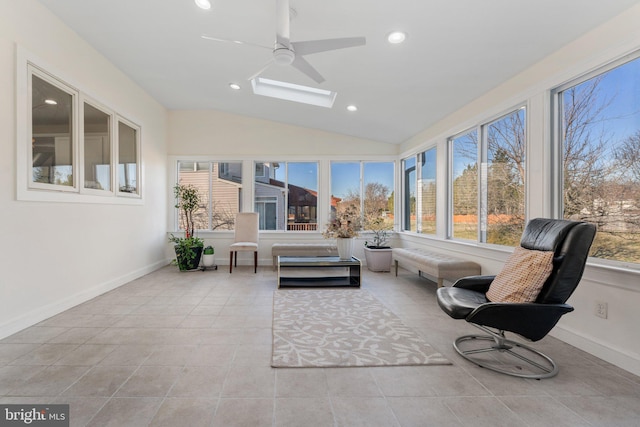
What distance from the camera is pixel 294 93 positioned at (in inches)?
194

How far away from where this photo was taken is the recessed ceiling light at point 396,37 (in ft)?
9.11

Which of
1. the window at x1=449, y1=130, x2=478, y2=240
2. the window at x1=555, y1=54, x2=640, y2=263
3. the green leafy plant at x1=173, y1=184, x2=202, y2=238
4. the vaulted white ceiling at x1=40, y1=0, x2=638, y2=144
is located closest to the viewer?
the window at x1=555, y1=54, x2=640, y2=263

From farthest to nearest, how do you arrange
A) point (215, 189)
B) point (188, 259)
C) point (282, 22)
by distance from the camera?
point (215, 189)
point (188, 259)
point (282, 22)

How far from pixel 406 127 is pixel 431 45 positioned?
2.45 meters

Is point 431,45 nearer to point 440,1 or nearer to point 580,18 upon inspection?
point 440,1

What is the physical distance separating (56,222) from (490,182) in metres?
5.00

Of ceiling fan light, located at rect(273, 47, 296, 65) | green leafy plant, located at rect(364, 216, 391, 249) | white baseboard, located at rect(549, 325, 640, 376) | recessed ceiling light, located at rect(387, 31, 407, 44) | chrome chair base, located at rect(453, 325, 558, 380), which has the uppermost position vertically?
recessed ceiling light, located at rect(387, 31, 407, 44)

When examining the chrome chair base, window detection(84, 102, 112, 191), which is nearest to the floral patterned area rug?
the chrome chair base

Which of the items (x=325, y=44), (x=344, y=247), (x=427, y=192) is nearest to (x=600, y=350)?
(x=344, y=247)

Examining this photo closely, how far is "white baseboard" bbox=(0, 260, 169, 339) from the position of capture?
8.59 ft

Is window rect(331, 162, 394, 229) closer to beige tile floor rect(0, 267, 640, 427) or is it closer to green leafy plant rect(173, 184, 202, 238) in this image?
green leafy plant rect(173, 184, 202, 238)

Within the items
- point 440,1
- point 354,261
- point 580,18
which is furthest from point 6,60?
point 580,18

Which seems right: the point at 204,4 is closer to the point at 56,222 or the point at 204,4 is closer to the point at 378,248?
the point at 56,222

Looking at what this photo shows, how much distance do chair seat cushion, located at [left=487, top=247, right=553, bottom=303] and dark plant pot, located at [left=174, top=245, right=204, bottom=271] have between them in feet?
15.7
